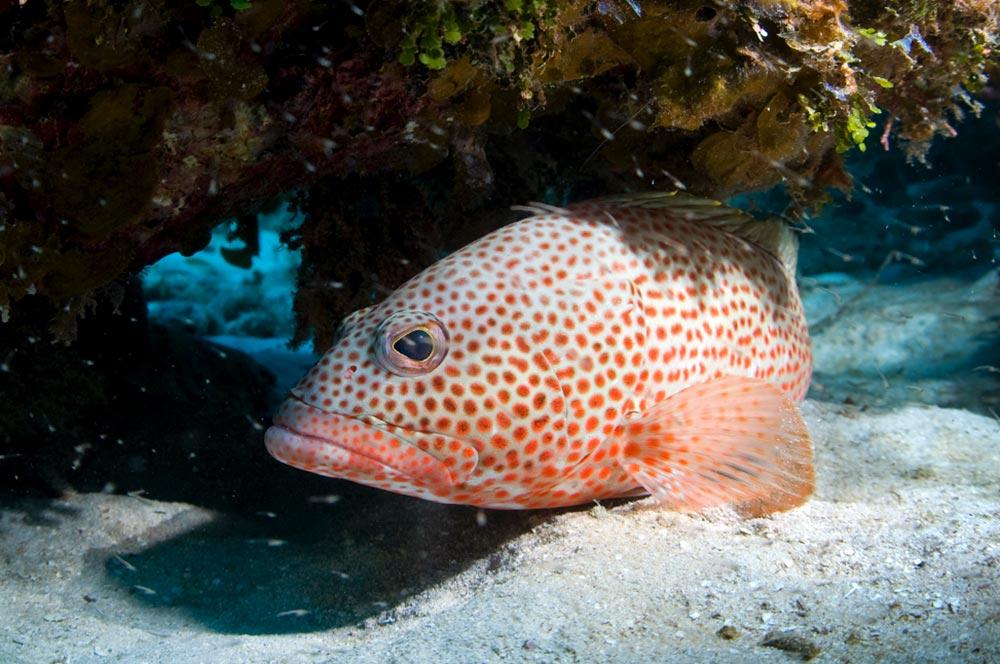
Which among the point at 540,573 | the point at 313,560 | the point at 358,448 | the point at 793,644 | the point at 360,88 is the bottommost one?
the point at 313,560

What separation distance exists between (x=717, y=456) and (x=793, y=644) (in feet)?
4.23

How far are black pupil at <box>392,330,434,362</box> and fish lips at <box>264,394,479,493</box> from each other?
13.0 inches

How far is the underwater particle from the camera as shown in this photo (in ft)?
6.82

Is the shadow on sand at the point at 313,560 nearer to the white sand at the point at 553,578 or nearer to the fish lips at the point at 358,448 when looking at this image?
the white sand at the point at 553,578

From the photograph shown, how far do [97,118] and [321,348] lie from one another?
255 centimetres

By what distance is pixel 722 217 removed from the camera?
4.28 m

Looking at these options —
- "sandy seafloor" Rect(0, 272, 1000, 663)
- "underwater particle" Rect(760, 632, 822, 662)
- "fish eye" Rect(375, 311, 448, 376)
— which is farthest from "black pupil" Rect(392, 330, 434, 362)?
"underwater particle" Rect(760, 632, 822, 662)

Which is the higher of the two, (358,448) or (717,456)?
(358,448)

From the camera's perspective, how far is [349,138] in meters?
3.60

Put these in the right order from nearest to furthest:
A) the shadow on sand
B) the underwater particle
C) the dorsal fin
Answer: the underwater particle < the shadow on sand < the dorsal fin

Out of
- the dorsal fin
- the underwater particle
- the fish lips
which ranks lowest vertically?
the underwater particle

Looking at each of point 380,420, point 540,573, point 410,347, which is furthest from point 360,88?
point 540,573

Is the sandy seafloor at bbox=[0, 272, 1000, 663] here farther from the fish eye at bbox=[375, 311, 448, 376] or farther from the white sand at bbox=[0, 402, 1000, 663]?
the fish eye at bbox=[375, 311, 448, 376]

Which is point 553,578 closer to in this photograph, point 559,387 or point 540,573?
point 540,573
